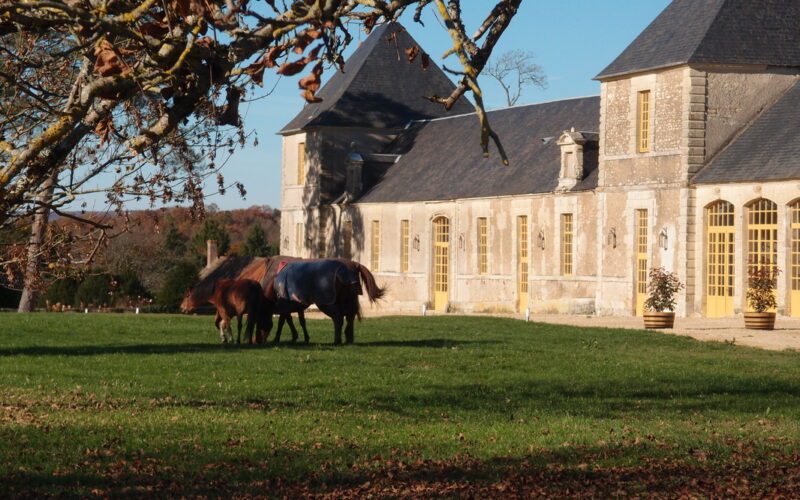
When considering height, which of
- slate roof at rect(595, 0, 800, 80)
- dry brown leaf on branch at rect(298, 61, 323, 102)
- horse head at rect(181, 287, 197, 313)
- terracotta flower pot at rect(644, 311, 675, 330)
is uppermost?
slate roof at rect(595, 0, 800, 80)

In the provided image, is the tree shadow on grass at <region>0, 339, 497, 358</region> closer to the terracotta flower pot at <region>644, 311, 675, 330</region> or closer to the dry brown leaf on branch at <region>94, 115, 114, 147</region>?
the terracotta flower pot at <region>644, 311, 675, 330</region>

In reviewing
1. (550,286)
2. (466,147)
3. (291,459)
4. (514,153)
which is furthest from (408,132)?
(291,459)

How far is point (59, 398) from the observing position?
1367 cm

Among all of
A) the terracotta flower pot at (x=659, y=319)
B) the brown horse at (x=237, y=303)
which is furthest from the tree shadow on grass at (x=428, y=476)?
the terracotta flower pot at (x=659, y=319)

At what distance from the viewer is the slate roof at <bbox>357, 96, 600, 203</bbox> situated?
131 feet

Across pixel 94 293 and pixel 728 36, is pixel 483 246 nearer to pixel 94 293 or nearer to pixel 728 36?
pixel 728 36

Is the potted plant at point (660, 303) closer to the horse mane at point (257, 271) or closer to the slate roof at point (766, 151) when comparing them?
the slate roof at point (766, 151)

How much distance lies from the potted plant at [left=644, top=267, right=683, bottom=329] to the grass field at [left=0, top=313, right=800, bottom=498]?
5635mm

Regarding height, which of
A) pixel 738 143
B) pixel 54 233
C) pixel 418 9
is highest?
pixel 738 143

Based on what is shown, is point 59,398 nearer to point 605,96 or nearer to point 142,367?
point 142,367

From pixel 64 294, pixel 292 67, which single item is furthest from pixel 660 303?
pixel 292 67

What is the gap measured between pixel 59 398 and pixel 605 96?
962 inches

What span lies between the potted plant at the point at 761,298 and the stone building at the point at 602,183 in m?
1.00

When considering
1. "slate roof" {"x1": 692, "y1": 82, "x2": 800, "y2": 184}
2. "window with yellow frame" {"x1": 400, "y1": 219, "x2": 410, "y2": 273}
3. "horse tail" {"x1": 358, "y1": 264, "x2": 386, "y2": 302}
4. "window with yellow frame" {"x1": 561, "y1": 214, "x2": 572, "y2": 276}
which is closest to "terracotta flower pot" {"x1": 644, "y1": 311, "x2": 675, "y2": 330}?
"slate roof" {"x1": 692, "y1": 82, "x2": 800, "y2": 184}
